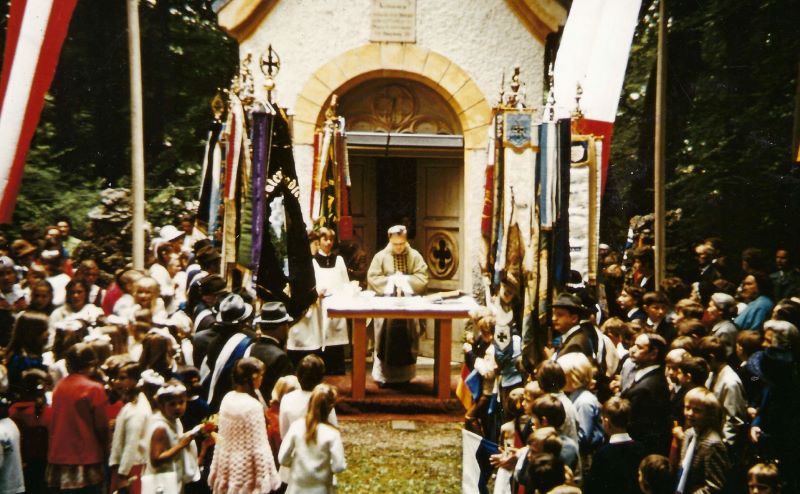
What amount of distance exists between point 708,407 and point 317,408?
2.33 meters

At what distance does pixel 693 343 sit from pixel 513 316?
1710 mm

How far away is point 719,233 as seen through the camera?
488 inches

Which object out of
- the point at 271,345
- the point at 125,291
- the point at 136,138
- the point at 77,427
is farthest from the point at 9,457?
the point at 136,138

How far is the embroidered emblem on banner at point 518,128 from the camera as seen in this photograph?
7.84 metres

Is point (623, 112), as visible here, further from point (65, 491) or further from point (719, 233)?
point (65, 491)

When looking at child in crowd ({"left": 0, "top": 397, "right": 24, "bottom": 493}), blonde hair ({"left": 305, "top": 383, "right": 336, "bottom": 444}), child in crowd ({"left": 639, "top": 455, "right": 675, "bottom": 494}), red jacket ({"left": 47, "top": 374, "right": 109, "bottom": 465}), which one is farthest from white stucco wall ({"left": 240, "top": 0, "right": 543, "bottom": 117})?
child in crowd ({"left": 639, "top": 455, "right": 675, "bottom": 494})

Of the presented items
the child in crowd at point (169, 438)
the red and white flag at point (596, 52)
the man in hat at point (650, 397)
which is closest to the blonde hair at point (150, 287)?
the child in crowd at point (169, 438)

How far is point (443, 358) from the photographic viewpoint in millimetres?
10000

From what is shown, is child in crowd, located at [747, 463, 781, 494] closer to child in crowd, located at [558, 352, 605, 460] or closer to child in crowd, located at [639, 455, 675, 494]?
child in crowd, located at [639, 455, 675, 494]

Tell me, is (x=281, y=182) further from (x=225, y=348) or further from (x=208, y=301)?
(x=225, y=348)

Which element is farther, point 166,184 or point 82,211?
point 166,184

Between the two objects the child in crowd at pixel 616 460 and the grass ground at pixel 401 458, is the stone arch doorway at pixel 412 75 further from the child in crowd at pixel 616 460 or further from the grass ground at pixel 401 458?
the child in crowd at pixel 616 460

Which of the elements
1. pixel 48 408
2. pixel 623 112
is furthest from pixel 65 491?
pixel 623 112

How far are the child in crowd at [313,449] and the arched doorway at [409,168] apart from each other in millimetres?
7374
